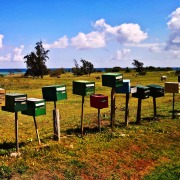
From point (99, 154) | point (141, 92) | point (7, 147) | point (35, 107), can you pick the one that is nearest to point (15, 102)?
point (35, 107)

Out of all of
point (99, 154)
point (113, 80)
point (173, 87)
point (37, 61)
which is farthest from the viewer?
point (37, 61)

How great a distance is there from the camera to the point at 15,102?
11.1m

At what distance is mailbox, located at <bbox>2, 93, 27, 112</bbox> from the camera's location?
36.3 feet

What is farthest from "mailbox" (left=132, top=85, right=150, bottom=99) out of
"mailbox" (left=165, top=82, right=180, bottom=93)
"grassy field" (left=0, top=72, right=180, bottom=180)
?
"mailbox" (left=165, top=82, right=180, bottom=93)

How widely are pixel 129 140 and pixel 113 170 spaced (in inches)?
110

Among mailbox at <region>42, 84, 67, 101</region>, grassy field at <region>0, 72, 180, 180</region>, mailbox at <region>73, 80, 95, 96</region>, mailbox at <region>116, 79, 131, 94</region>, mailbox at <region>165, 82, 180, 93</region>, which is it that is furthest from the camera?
mailbox at <region>165, 82, 180, 93</region>

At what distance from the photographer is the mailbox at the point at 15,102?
11.1 metres

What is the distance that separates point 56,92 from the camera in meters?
12.3

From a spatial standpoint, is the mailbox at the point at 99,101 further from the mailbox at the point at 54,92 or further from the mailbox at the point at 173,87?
the mailbox at the point at 173,87

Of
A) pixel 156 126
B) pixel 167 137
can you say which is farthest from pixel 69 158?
pixel 156 126

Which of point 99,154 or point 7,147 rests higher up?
point 7,147

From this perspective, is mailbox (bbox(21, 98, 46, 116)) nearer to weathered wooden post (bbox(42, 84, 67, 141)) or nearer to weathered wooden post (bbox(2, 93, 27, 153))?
weathered wooden post (bbox(2, 93, 27, 153))

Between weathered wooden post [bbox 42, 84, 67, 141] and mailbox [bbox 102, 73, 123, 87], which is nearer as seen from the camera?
weathered wooden post [bbox 42, 84, 67, 141]

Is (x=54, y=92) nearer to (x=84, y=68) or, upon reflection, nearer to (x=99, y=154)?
(x=99, y=154)
